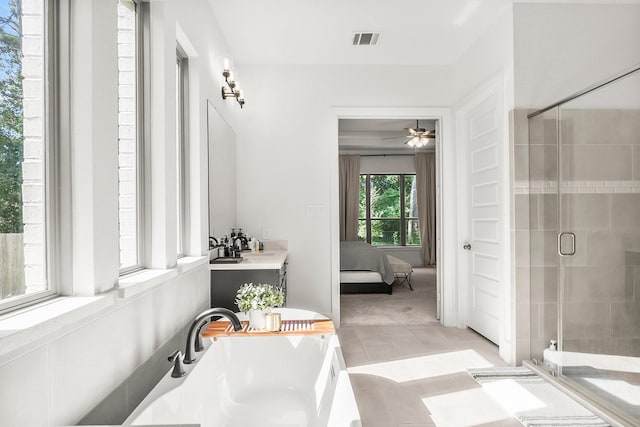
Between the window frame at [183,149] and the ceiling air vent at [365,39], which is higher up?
the ceiling air vent at [365,39]

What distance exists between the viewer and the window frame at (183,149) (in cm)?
256

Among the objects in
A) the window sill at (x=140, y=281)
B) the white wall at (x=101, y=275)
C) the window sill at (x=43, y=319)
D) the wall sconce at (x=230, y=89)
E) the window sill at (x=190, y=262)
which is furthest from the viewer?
the wall sconce at (x=230, y=89)

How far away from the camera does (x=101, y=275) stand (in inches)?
51.0

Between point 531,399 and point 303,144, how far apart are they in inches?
117

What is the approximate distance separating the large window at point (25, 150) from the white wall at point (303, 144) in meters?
2.93

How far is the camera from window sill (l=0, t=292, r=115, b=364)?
86 centimetres

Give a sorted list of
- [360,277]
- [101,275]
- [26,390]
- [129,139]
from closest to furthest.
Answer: [26,390]
[101,275]
[129,139]
[360,277]

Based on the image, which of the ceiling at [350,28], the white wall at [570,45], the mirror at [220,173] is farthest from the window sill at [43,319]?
the white wall at [570,45]

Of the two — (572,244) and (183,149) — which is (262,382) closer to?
(183,149)

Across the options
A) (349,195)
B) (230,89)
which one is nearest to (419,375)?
(230,89)

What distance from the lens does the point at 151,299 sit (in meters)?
1.72

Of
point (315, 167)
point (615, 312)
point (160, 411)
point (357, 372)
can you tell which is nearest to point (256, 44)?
point (315, 167)

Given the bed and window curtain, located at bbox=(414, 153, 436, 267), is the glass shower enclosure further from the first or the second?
window curtain, located at bbox=(414, 153, 436, 267)

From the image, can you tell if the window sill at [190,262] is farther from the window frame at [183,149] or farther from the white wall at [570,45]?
the white wall at [570,45]
